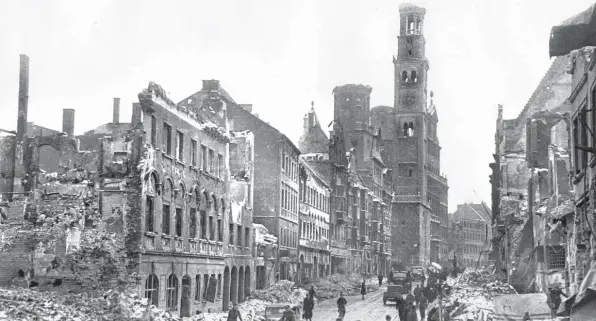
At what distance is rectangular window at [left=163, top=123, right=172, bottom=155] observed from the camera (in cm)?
3581

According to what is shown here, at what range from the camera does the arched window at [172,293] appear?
117 feet

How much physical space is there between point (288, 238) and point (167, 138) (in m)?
25.6

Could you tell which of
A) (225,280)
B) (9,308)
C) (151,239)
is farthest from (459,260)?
(9,308)

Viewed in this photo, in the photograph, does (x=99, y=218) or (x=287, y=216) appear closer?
(x=99, y=218)

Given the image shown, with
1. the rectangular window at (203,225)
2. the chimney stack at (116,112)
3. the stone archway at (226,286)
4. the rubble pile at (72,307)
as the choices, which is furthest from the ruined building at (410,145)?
the rubble pile at (72,307)

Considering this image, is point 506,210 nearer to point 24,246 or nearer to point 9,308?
point 24,246

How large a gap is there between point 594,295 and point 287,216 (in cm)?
4533

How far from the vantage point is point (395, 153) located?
121438 mm

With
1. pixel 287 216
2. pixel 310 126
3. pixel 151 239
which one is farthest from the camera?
pixel 310 126

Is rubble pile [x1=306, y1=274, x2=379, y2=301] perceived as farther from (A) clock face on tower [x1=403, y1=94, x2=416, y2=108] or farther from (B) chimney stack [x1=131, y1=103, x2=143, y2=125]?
(A) clock face on tower [x1=403, y1=94, x2=416, y2=108]

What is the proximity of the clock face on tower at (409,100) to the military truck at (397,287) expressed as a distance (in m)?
64.6

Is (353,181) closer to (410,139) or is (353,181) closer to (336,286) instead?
(336,286)

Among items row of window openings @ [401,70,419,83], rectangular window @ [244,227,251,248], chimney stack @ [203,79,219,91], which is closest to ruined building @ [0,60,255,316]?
rectangular window @ [244,227,251,248]

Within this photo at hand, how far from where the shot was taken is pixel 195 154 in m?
40.2
